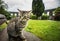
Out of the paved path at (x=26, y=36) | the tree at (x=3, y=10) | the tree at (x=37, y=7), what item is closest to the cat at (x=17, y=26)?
the paved path at (x=26, y=36)

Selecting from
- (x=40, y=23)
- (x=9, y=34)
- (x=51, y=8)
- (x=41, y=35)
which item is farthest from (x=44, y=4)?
(x=9, y=34)

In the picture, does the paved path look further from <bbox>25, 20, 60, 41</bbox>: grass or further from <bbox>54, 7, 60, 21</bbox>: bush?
<bbox>54, 7, 60, 21</bbox>: bush

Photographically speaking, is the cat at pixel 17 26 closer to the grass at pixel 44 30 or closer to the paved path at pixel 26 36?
the paved path at pixel 26 36

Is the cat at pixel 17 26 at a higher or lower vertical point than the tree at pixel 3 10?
lower

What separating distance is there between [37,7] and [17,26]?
549mm

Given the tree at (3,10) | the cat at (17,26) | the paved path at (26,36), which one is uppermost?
the tree at (3,10)

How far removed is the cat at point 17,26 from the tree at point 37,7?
1.15 feet

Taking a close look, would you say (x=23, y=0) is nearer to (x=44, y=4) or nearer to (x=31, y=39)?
(x=44, y=4)

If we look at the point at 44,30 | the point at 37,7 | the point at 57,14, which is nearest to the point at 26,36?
the point at 44,30

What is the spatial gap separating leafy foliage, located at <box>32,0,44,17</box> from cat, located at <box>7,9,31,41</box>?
1.15ft

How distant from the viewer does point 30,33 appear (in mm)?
2770

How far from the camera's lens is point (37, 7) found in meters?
2.79

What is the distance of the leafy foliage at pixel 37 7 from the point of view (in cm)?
277

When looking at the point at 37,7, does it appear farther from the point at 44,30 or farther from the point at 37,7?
the point at 44,30
